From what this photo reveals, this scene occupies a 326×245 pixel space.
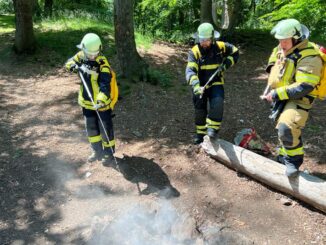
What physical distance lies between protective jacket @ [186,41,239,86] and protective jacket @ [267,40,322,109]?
47.6 inches

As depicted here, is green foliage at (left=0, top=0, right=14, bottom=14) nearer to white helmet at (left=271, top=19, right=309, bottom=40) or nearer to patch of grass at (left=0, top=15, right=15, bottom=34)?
patch of grass at (left=0, top=15, right=15, bottom=34)

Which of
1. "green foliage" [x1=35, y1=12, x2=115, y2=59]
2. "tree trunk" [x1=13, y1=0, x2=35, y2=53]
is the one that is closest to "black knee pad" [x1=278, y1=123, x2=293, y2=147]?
"green foliage" [x1=35, y1=12, x2=115, y2=59]

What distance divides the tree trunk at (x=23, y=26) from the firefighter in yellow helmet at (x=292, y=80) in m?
8.69

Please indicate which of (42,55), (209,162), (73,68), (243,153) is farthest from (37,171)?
(42,55)

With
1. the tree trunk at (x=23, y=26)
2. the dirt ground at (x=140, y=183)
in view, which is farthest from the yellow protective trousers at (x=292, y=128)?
the tree trunk at (x=23, y=26)

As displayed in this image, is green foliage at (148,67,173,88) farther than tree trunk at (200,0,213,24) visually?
No

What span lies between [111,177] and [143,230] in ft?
4.93

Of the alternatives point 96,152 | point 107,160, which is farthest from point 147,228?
point 96,152

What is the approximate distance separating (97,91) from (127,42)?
4.02 metres

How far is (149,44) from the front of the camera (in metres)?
14.0

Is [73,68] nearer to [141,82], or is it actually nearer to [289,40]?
[289,40]

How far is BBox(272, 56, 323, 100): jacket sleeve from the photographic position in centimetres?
484

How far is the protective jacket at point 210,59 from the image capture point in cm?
636

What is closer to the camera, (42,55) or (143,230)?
(143,230)
